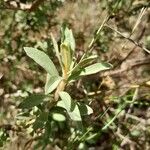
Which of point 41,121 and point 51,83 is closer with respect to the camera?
point 51,83

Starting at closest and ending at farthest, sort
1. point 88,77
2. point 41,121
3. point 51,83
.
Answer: point 51,83 → point 41,121 → point 88,77

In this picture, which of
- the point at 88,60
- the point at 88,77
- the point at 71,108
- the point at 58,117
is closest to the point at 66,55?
the point at 88,60

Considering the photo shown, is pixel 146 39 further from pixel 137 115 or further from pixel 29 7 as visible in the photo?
pixel 29 7

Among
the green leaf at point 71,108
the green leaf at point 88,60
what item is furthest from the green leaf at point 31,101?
the green leaf at point 88,60

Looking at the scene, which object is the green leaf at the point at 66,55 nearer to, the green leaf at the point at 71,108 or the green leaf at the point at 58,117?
the green leaf at the point at 71,108

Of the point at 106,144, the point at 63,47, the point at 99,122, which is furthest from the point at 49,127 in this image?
the point at 106,144

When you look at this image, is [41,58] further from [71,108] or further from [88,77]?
[88,77]

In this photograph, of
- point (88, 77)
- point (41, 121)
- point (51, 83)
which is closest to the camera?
point (51, 83)

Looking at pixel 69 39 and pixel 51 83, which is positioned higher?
pixel 69 39
